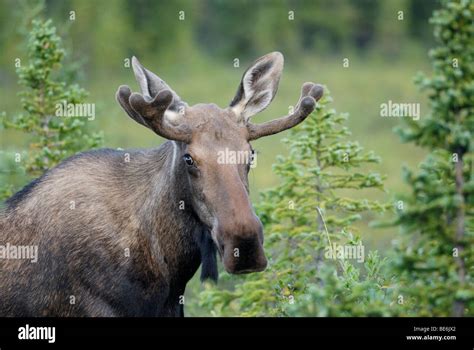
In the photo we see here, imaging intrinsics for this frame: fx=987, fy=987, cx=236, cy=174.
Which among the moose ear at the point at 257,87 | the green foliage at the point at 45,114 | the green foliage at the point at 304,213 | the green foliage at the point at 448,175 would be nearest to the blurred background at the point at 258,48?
the green foliage at the point at 45,114

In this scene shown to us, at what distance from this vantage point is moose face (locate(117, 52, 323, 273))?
773 centimetres

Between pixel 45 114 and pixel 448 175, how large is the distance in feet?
22.9

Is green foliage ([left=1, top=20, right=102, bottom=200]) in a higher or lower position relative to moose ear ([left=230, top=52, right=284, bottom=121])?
higher

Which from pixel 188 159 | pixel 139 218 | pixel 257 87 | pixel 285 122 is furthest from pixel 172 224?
pixel 257 87

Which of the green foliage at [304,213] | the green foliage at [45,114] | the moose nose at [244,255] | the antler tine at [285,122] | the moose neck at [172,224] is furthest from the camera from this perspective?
the green foliage at [45,114]

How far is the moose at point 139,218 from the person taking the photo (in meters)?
8.31

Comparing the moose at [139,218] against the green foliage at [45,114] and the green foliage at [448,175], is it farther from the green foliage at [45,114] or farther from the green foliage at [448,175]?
the green foliage at [45,114]

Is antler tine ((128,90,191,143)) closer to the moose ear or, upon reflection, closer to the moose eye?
the moose eye

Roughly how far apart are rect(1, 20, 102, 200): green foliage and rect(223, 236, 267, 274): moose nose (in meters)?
5.08

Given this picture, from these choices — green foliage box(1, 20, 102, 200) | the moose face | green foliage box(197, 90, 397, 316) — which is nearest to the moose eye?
the moose face

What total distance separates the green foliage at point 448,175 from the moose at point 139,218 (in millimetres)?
1729

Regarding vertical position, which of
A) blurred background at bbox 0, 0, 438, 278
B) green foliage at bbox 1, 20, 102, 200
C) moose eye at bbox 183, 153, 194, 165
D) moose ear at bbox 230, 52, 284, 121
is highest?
blurred background at bbox 0, 0, 438, 278

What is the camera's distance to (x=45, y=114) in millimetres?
12656
